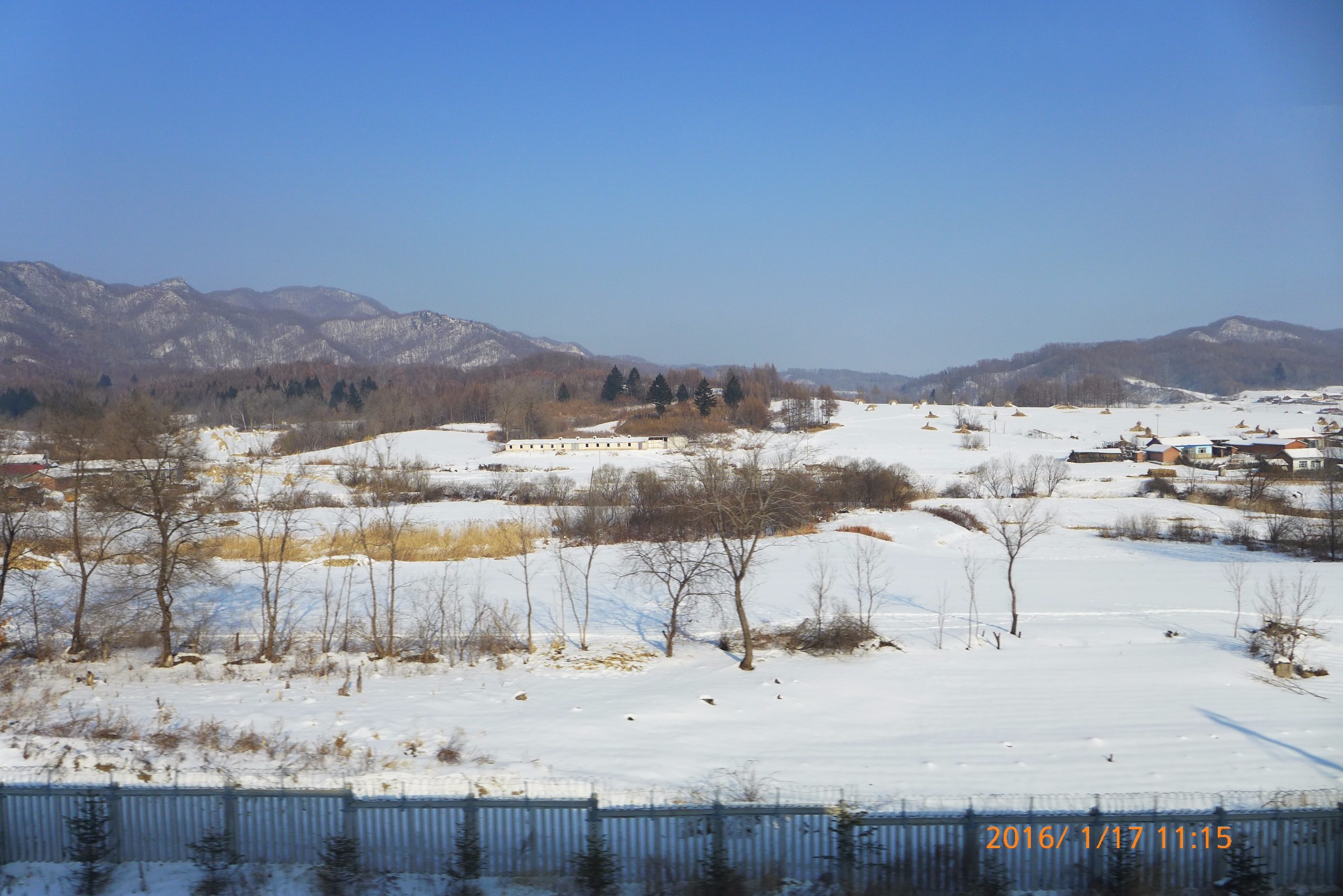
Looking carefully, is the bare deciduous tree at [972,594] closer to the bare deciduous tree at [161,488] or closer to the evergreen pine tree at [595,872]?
the evergreen pine tree at [595,872]

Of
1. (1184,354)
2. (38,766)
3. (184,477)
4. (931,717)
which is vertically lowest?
(931,717)

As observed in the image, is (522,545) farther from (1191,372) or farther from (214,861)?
(1191,372)

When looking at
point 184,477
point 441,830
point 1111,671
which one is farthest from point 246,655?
point 1111,671

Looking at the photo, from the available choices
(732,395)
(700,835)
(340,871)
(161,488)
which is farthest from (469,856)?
(732,395)

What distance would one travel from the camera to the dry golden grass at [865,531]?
105 ft

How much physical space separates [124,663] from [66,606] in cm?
526

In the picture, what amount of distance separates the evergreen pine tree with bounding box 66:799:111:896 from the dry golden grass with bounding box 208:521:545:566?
17.8 m

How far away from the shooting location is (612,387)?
106 meters

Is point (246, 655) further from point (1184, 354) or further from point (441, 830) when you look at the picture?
point (1184, 354)

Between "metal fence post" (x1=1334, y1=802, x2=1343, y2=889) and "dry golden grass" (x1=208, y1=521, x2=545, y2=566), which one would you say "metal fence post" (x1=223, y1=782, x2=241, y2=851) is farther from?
"dry golden grass" (x1=208, y1=521, x2=545, y2=566)

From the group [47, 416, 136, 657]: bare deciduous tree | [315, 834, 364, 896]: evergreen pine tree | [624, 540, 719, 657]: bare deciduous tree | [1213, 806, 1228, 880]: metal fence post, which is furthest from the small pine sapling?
[47, 416, 136, 657]: bare deciduous tree

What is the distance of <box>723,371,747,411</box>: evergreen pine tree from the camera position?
287 ft

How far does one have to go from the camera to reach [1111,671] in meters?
15.1

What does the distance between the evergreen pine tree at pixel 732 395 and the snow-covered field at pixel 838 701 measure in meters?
63.0
